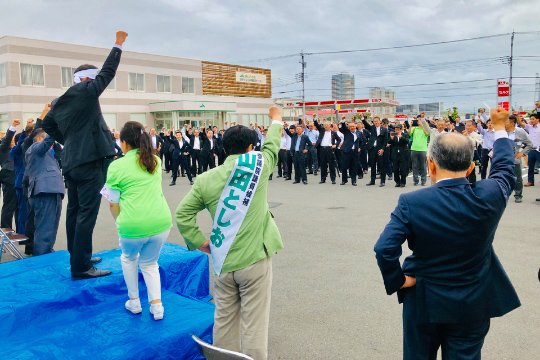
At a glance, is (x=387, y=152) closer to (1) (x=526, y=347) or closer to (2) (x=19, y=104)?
(1) (x=526, y=347)

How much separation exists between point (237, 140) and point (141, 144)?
1057 mm

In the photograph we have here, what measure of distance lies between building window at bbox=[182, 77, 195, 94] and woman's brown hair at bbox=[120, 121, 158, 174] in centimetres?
4393

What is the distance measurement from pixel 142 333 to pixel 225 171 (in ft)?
4.99

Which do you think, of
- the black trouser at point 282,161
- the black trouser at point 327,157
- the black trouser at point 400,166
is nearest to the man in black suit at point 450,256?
the black trouser at point 400,166

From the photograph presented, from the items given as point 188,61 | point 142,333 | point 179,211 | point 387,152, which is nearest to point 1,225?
point 142,333

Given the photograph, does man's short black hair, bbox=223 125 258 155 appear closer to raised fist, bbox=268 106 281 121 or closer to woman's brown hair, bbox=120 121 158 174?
raised fist, bbox=268 106 281 121

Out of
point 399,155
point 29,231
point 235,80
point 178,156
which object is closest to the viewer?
point 29,231

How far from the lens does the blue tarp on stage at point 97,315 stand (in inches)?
121

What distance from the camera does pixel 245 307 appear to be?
2738mm

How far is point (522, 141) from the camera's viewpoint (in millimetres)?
10188

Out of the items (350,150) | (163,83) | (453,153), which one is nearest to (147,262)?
(453,153)

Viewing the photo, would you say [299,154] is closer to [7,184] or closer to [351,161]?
[351,161]

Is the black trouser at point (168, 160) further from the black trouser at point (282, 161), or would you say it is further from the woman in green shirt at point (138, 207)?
the woman in green shirt at point (138, 207)

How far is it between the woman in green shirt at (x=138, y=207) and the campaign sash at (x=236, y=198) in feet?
2.96
